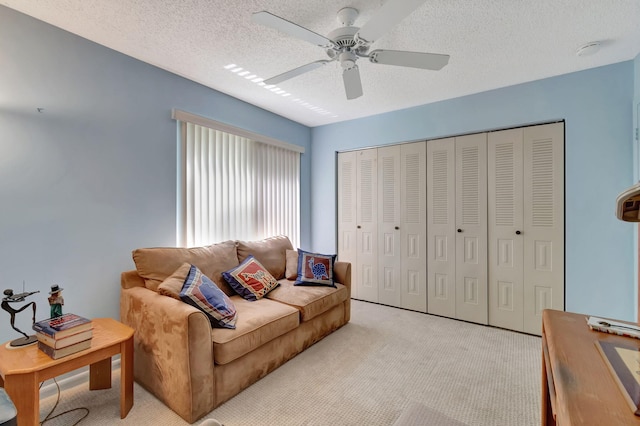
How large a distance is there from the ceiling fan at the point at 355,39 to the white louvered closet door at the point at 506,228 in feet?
5.51

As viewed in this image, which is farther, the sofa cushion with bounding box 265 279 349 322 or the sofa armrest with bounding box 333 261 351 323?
the sofa armrest with bounding box 333 261 351 323

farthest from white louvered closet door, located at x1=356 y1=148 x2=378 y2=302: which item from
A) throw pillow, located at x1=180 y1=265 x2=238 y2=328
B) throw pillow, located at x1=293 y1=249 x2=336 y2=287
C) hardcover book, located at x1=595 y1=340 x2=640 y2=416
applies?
hardcover book, located at x1=595 y1=340 x2=640 y2=416

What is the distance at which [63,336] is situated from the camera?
1.50 metres

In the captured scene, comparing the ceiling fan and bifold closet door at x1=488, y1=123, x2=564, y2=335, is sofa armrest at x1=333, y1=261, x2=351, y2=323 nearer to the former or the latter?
bifold closet door at x1=488, y1=123, x2=564, y2=335

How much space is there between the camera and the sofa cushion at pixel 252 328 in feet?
5.98

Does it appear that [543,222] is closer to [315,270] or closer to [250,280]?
[315,270]

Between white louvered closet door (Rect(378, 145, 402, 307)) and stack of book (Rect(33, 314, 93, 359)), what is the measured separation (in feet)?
9.92

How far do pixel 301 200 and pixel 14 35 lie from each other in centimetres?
307

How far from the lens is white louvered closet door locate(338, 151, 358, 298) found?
405 cm

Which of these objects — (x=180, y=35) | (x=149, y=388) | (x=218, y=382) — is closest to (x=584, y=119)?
(x=180, y=35)

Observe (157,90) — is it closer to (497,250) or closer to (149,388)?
(149,388)

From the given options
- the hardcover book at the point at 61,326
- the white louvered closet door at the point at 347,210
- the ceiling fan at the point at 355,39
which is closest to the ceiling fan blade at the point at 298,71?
the ceiling fan at the point at 355,39

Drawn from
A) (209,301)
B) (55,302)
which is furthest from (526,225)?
(55,302)

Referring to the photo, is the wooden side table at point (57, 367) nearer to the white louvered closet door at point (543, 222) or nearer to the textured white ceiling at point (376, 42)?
the textured white ceiling at point (376, 42)
